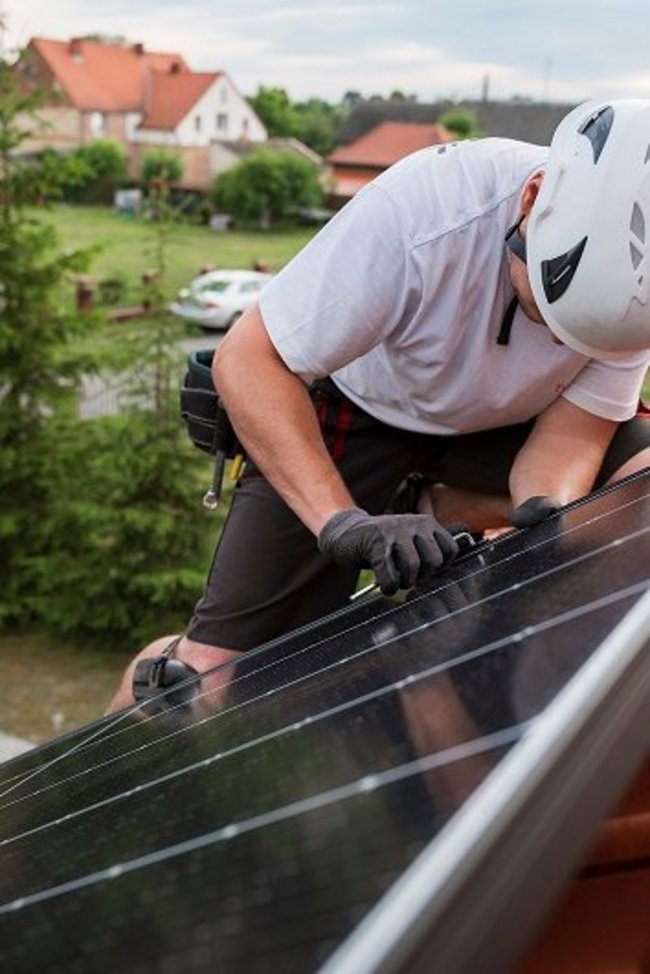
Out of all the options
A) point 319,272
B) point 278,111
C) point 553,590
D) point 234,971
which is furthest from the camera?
point 278,111

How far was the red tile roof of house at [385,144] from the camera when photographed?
57.3 m

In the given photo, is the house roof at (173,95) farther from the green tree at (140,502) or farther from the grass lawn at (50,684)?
the grass lawn at (50,684)

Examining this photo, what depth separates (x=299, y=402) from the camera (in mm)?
3086

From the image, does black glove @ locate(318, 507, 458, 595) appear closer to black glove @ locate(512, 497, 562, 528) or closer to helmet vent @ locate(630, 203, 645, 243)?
black glove @ locate(512, 497, 562, 528)

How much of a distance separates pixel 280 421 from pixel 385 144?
5836cm

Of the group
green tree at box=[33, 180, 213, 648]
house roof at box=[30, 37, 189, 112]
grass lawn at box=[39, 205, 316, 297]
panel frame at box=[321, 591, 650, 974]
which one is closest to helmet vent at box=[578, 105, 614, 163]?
panel frame at box=[321, 591, 650, 974]

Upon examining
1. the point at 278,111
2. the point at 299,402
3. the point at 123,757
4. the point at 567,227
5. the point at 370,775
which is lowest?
the point at 278,111

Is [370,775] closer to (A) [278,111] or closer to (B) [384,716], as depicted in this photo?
(B) [384,716]

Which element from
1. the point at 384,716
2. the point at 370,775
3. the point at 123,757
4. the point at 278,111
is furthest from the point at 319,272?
the point at 278,111

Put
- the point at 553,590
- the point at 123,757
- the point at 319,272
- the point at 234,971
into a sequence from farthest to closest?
the point at 319,272
the point at 123,757
the point at 553,590
the point at 234,971

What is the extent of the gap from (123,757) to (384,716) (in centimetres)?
102

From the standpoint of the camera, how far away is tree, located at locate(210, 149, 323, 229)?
51.4 metres

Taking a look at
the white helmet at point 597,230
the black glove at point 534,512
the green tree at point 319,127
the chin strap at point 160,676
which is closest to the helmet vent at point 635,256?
the white helmet at point 597,230

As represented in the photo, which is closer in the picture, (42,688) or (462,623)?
(462,623)
